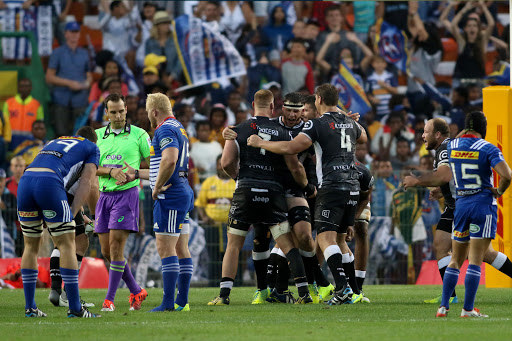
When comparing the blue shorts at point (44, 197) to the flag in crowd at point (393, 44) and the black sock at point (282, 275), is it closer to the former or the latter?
the black sock at point (282, 275)

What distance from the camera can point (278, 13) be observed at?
2192 cm

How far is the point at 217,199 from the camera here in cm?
1752

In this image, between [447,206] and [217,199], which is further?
[217,199]

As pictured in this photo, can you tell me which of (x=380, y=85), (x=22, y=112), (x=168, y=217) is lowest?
(x=168, y=217)

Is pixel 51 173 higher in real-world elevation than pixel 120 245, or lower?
higher

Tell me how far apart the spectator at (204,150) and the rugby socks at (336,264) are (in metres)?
8.31

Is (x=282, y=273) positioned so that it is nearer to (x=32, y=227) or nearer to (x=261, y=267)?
(x=261, y=267)

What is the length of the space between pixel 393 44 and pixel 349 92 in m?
1.67

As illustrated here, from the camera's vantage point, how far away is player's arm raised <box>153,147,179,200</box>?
402 inches

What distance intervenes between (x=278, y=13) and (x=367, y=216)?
10.0m

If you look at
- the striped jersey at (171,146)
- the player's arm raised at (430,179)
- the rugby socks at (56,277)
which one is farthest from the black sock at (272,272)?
the player's arm raised at (430,179)

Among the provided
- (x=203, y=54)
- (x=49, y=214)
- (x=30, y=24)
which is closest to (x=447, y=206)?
(x=49, y=214)

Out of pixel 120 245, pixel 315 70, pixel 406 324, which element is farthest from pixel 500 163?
pixel 315 70

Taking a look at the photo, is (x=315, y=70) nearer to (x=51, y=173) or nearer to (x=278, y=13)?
(x=278, y=13)
